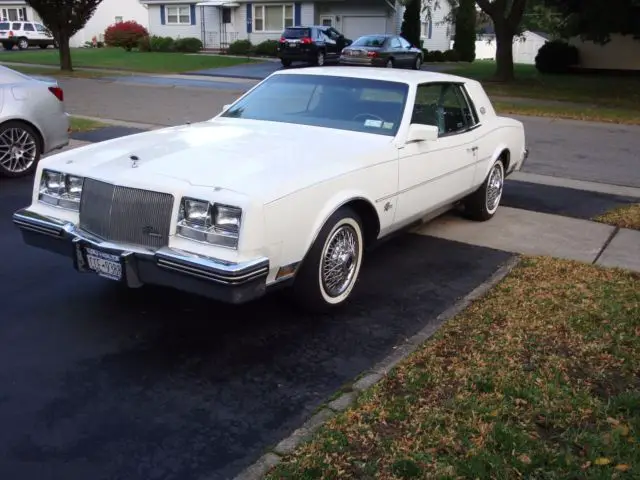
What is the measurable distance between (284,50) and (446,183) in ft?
88.6

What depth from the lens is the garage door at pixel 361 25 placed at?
4009 cm

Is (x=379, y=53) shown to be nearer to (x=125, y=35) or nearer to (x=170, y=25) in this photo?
(x=170, y=25)

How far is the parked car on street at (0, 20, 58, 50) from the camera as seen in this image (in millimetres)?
46438

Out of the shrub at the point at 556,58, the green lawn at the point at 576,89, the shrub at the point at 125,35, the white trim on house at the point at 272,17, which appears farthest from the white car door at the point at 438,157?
the shrub at the point at 125,35

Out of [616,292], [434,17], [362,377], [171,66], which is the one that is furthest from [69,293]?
[434,17]

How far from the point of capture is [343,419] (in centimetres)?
340

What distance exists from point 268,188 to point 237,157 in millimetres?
577

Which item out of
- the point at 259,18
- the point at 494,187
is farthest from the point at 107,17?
the point at 494,187

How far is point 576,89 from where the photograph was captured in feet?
76.6

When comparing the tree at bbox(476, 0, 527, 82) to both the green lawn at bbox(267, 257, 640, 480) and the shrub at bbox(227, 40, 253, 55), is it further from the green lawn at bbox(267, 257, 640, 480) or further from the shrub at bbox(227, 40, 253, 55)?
the green lawn at bbox(267, 257, 640, 480)

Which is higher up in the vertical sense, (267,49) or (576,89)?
(267,49)

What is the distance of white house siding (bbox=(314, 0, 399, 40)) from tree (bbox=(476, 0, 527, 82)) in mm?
14994

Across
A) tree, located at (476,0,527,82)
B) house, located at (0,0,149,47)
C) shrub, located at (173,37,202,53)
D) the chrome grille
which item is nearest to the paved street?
the chrome grille

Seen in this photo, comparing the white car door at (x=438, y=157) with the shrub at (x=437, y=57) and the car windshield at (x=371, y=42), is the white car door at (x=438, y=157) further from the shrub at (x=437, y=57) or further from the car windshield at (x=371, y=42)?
the shrub at (x=437, y=57)
